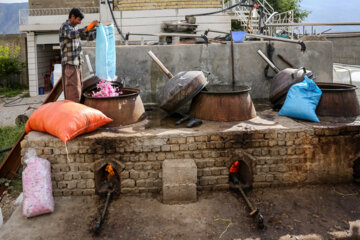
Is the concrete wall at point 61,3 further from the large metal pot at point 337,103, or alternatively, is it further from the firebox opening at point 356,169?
the firebox opening at point 356,169

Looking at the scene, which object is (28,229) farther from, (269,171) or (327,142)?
(327,142)

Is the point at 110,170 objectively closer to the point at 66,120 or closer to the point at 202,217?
the point at 66,120

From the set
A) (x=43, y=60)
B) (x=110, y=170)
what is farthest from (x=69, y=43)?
(x=43, y=60)

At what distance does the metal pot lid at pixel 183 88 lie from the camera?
5.29 metres

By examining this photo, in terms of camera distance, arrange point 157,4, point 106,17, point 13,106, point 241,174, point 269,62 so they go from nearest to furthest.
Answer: point 241,174 → point 269,62 → point 13,106 → point 157,4 → point 106,17

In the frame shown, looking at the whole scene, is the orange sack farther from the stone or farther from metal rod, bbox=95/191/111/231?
the stone

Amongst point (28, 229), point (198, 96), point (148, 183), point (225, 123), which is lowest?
point (28, 229)

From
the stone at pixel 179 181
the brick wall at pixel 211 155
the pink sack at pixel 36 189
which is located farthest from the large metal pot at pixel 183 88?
the pink sack at pixel 36 189

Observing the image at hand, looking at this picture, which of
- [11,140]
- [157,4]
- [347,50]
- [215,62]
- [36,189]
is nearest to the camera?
[36,189]

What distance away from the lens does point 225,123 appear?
518 centimetres

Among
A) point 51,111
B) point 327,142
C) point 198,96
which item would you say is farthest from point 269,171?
point 51,111

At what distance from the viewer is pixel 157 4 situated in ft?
49.3

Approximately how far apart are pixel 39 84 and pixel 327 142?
620 inches

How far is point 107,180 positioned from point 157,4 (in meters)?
11.7
